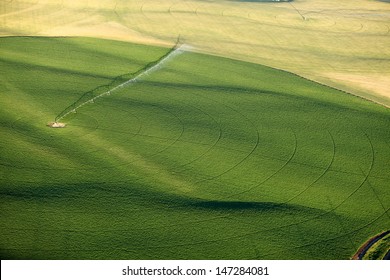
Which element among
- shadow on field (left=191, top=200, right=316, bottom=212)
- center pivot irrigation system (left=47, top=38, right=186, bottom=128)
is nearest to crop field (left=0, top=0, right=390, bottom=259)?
shadow on field (left=191, top=200, right=316, bottom=212)

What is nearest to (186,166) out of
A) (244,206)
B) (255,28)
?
(244,206)

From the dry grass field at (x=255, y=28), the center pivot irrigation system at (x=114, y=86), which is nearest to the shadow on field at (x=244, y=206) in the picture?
the center pivot irrigation system at (x=114, y=86)

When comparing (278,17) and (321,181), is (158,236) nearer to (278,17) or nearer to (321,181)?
(321,181)

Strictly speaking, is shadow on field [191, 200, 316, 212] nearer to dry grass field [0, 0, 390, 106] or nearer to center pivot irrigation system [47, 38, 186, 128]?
center pivot irrigation system [47, 38, 186, 128]

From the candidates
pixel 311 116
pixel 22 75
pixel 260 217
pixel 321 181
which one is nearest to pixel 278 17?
pixel 311 116

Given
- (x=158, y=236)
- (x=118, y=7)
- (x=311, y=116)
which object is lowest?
(x=158, y=236)

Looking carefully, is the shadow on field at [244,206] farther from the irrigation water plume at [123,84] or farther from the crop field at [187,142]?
the irrigation water plume at [123,84]

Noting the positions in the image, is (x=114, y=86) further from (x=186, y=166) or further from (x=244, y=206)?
(x=244, y=206)
